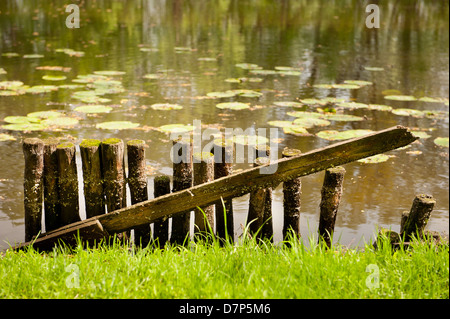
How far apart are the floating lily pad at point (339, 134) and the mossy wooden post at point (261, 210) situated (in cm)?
261

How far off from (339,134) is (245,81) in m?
3.29

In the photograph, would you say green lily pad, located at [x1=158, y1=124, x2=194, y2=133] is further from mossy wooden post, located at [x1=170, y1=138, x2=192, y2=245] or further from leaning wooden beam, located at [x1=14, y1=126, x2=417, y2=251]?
leaning wooden beam, located at [x1=14, y1=126, x2=417, y2=251]

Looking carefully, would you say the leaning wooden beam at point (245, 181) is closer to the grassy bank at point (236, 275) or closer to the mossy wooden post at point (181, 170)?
the mossy wooden post at point (181, 170)

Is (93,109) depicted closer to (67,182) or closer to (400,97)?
(67,182)

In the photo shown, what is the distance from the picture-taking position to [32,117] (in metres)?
6.71

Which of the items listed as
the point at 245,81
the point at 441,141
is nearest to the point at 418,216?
the point at 441,141

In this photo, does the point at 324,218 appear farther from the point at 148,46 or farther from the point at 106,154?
the point at 148,46

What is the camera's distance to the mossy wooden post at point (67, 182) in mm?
3805

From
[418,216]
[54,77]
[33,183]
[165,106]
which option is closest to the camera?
[418,216]

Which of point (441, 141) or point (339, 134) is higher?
point (339, 134)

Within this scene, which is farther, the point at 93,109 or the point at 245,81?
the point at 245,81

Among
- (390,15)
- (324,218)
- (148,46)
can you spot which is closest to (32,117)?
(324,218)

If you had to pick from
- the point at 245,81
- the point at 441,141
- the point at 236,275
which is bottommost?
the point at 236,275

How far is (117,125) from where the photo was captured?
6586mm
